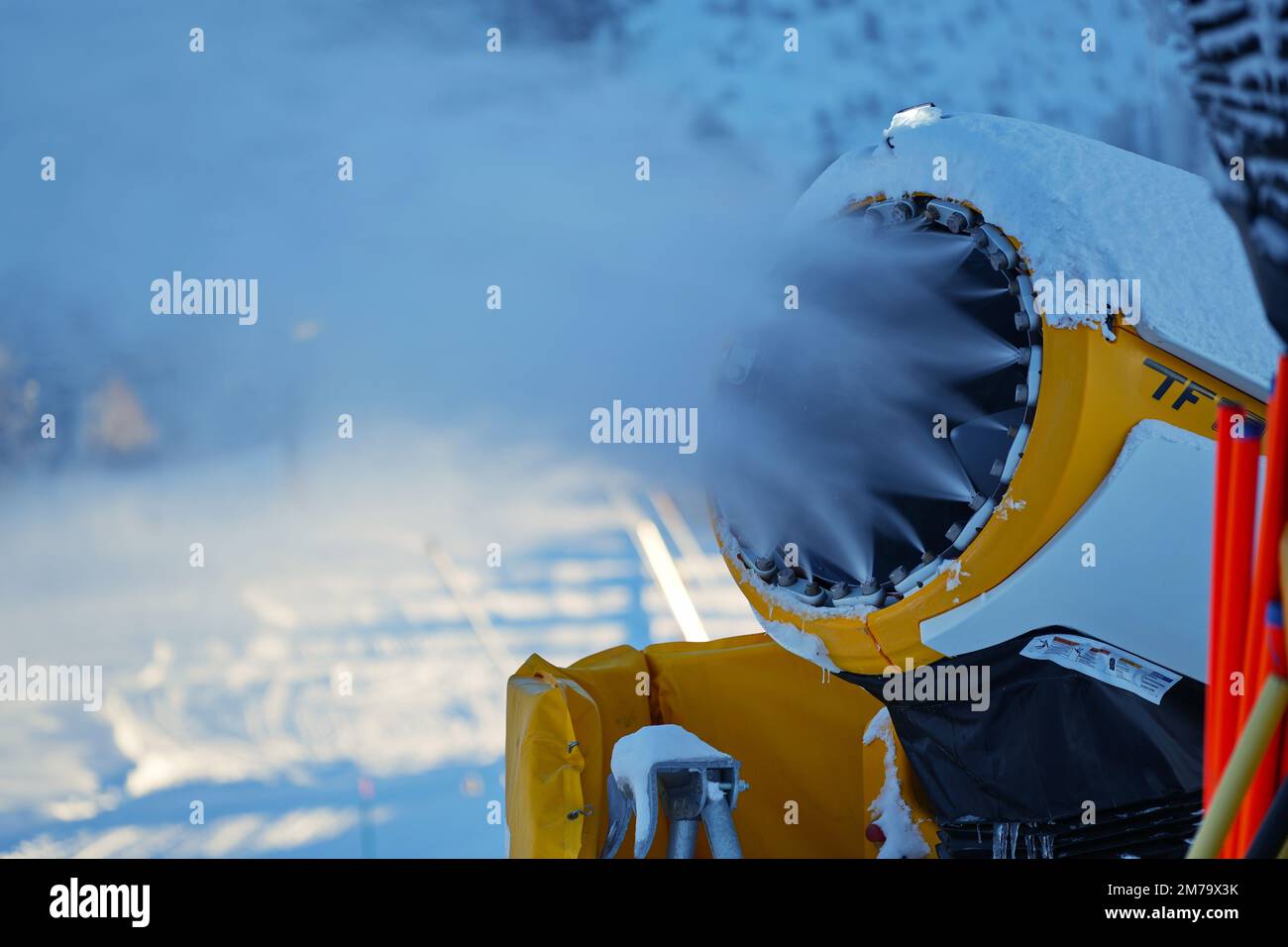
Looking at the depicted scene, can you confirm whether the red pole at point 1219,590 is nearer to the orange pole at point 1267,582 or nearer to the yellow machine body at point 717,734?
the orange pole at point 1267,582

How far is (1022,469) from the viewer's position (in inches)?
95.6

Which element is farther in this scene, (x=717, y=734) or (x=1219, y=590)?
(x=717, y=734)

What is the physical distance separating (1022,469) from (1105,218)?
1.67ft

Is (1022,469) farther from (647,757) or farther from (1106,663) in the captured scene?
(647,757)

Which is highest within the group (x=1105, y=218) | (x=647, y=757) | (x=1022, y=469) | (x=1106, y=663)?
(x=1105, y=218)

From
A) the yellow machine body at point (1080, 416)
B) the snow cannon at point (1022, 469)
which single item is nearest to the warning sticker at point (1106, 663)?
the snow cannon at point (1022, 469)

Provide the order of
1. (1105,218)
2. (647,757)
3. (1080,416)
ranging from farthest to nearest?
(647,757) → (1105,218) → (1080,416)

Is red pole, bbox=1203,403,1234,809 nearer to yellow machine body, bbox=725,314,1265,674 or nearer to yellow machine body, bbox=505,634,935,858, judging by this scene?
yellow machine body, bbox=725,314,1265,674

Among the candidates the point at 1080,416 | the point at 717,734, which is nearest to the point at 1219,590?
the point at 1080,416

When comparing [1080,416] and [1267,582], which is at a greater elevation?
[1080,416]

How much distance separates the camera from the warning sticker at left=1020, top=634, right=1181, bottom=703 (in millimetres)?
2377

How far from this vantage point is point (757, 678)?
3.46 m

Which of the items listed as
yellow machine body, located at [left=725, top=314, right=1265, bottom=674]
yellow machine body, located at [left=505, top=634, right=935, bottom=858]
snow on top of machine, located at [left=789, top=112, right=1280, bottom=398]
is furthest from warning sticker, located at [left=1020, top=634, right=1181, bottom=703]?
yellow machine body, located at [left=505, top=634, right=935, bottom=858]
